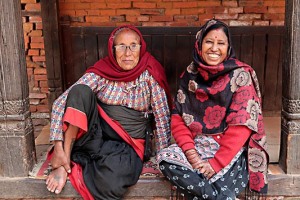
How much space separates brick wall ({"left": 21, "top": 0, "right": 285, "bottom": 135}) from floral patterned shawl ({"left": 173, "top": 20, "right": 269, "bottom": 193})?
5.60 ft

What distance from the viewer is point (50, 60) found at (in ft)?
15.4

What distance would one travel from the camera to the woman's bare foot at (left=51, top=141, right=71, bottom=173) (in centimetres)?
303

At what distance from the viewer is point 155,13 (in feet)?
15.1

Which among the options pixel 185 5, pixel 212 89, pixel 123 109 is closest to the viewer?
pixel 212 89

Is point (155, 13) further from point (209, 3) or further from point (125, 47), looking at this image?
point (125, 47)

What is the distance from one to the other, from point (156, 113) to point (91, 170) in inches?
26.9

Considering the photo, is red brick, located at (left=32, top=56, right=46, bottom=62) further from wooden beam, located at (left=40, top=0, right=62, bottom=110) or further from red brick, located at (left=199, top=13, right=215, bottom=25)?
red brick, located at (left=199, top=13, right=215, bottom=25)

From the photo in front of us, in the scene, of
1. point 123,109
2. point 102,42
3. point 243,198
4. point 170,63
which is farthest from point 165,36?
point 243,198

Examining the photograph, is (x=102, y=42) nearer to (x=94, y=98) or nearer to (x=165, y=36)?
(x=165, y=36)

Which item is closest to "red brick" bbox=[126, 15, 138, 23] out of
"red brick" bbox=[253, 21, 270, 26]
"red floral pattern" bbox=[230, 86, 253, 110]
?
"red brick" bbox=[253, 21, 270, 26]

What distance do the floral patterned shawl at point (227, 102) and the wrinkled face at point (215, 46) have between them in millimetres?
37

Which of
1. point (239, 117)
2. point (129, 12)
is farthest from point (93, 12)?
point (239, 117)

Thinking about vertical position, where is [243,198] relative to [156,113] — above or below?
below

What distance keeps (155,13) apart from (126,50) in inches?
65.0
